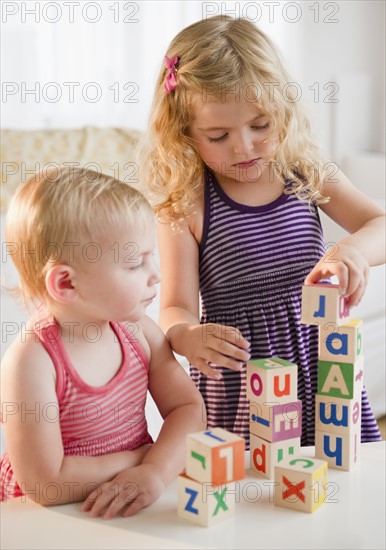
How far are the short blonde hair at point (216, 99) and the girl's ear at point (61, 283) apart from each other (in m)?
0.44

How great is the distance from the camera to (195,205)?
1385mm

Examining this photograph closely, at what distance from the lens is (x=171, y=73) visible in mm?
1332

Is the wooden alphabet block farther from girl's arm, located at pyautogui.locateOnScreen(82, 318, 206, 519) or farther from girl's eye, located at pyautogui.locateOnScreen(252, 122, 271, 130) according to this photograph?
girl's eye, located at pyautogui.locateOnScreen(252, 122, 271, 130)

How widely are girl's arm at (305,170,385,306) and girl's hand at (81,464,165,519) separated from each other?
32 cm

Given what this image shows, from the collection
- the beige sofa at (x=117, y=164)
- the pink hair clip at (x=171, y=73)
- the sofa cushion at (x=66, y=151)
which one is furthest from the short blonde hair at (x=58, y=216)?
the sofa cushion at (x=66, y=151)

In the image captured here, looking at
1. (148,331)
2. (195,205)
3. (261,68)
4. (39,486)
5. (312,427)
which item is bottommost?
(312,427)

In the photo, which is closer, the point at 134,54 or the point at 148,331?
the point at 148,331

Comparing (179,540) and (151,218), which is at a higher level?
(151,218)

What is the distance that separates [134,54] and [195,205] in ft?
7.34

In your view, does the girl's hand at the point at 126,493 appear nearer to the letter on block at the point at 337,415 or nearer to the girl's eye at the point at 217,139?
the letter on block at the point at 337,415

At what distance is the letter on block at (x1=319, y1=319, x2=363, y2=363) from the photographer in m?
0.99

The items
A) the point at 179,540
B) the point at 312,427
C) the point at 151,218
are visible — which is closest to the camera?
the point at 179,540

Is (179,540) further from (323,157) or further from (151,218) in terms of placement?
(323,157)

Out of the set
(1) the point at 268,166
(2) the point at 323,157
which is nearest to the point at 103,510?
(1) the point at 268,166
